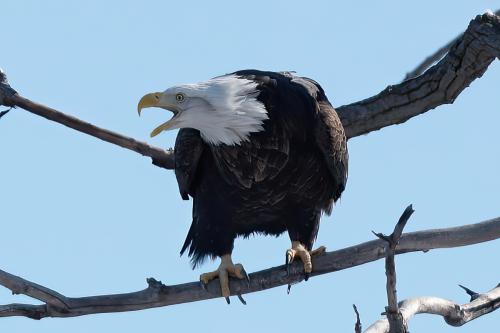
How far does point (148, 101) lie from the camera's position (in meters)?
6.70

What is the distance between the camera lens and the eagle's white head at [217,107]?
265 inches

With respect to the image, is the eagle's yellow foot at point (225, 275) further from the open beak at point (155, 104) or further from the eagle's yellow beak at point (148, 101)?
the eagle's yellow beak at point (148, 101)

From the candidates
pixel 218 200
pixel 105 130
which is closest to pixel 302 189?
pixel 218 200

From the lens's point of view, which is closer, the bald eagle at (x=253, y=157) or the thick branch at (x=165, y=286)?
the thick branch at (x=165, y=286)

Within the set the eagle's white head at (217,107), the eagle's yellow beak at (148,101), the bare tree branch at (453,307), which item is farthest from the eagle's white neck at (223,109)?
the bare tree branch at (453,307)

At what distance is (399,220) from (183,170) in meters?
2.35

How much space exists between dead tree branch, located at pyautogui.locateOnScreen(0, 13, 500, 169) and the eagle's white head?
1.74 ft

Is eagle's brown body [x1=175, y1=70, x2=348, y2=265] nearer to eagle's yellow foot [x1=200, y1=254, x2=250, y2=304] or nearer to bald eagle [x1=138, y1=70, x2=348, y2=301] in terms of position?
bald eagle [x1=138, y1=70, x2=348, y2=301]

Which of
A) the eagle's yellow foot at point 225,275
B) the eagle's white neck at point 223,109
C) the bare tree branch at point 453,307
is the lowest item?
the bare tree branch at point 453,307

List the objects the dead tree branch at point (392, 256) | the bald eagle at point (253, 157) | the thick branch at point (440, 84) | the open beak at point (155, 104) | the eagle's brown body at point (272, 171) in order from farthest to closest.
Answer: the eagle's brown body at point (272, 171) → the bald eagle at point (253, 157) → the open beak at point (155, 104) → the thick branch at point (440, 84) → the dead tree branch at point (392, 256)

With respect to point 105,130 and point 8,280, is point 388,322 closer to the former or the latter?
point 8,280

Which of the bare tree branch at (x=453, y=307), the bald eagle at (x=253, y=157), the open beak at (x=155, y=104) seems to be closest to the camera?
the bare tree branch at (x=453, y=307)

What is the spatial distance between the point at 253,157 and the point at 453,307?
4.75 ft

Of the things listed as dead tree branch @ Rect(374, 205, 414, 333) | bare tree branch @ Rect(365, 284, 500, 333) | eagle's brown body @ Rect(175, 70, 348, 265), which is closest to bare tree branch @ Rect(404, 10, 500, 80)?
eagle's brown body @ Rect(175, 70, 348, 265)
